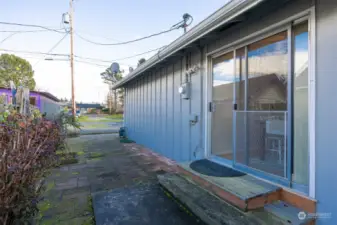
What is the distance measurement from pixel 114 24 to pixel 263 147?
31.3 feet

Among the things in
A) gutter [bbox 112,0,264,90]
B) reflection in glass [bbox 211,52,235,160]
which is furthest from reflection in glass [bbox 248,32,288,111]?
gutter [bbox 112,0,264,90]

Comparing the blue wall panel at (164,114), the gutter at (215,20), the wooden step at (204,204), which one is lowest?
the wooden step at (204,204)

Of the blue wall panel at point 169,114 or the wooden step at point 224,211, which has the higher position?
the blue wall panel at point 169,114

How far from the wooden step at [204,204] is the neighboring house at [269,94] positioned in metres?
0.64

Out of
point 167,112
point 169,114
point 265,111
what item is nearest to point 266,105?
point 265,111

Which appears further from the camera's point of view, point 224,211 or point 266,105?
point 266,105

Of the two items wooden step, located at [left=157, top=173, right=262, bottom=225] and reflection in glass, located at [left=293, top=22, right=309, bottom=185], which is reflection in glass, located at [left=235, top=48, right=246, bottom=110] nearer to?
reflection in glass, located at [left=293, top=22, right=309, bottom=185]

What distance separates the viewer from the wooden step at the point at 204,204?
1.86 meters

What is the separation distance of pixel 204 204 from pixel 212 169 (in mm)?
812

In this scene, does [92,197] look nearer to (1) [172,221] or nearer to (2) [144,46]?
(1) [172,221]

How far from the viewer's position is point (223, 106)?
3195 mm

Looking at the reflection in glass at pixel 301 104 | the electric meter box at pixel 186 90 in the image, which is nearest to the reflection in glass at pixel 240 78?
the reflection in glass at pixel 301 104

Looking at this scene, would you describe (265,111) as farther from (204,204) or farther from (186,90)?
(186,90)

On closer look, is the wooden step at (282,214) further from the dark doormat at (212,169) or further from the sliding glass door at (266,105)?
the dark doormat at (212,169)
